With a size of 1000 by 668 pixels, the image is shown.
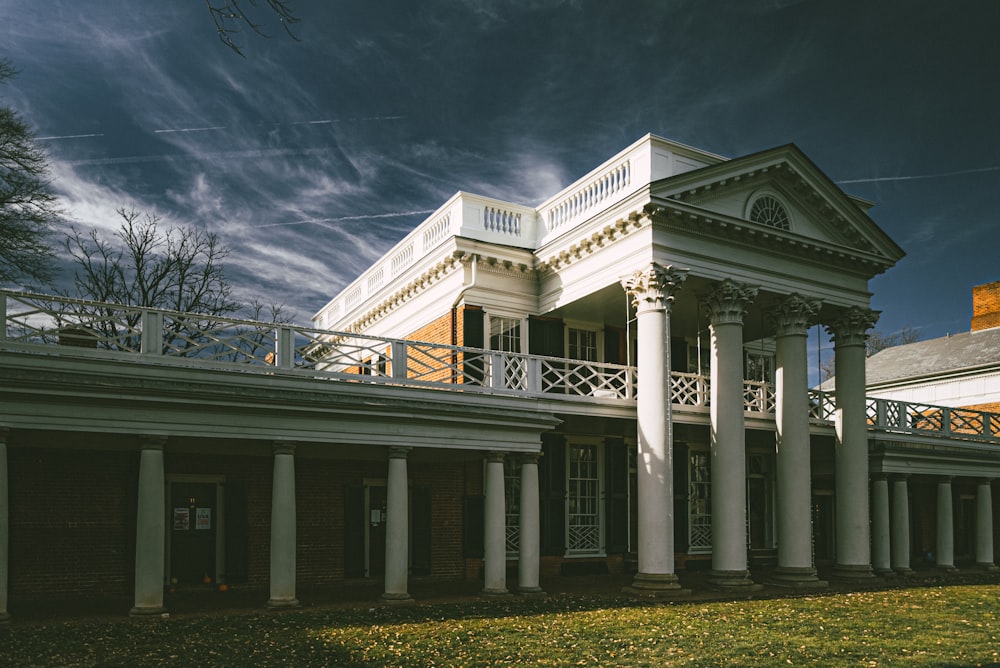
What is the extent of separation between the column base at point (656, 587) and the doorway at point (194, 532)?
853 centimetres

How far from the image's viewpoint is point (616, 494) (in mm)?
21328

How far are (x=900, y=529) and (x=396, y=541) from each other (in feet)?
52.2

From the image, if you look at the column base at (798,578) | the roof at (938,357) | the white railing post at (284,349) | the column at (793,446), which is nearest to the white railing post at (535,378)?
the white railing post at (284,349)

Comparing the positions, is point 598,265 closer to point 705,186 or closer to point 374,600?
point 705,186

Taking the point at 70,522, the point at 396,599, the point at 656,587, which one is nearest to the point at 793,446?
the point at 656,587

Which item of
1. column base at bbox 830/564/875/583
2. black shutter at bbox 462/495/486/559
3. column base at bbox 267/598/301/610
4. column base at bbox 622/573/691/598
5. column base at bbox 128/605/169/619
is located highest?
black shutter at bbox 462/495/486/559

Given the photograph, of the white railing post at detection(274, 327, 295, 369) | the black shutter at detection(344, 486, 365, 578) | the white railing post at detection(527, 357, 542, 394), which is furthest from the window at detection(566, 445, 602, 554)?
the white railing post at detection(274, 327, 295, 369)

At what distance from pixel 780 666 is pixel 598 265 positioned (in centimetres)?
1099

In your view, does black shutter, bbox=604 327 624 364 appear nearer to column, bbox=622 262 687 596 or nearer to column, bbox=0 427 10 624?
column, bbox=622 262 687 596

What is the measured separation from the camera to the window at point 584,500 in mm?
21125

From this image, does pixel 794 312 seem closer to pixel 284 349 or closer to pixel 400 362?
pixel 400 362

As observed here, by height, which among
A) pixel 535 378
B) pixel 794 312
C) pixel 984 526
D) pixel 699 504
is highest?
pixel 794 312

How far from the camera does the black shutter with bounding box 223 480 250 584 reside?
55.8ft

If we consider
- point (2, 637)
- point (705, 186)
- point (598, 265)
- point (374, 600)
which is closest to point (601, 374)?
point (598, 265)
